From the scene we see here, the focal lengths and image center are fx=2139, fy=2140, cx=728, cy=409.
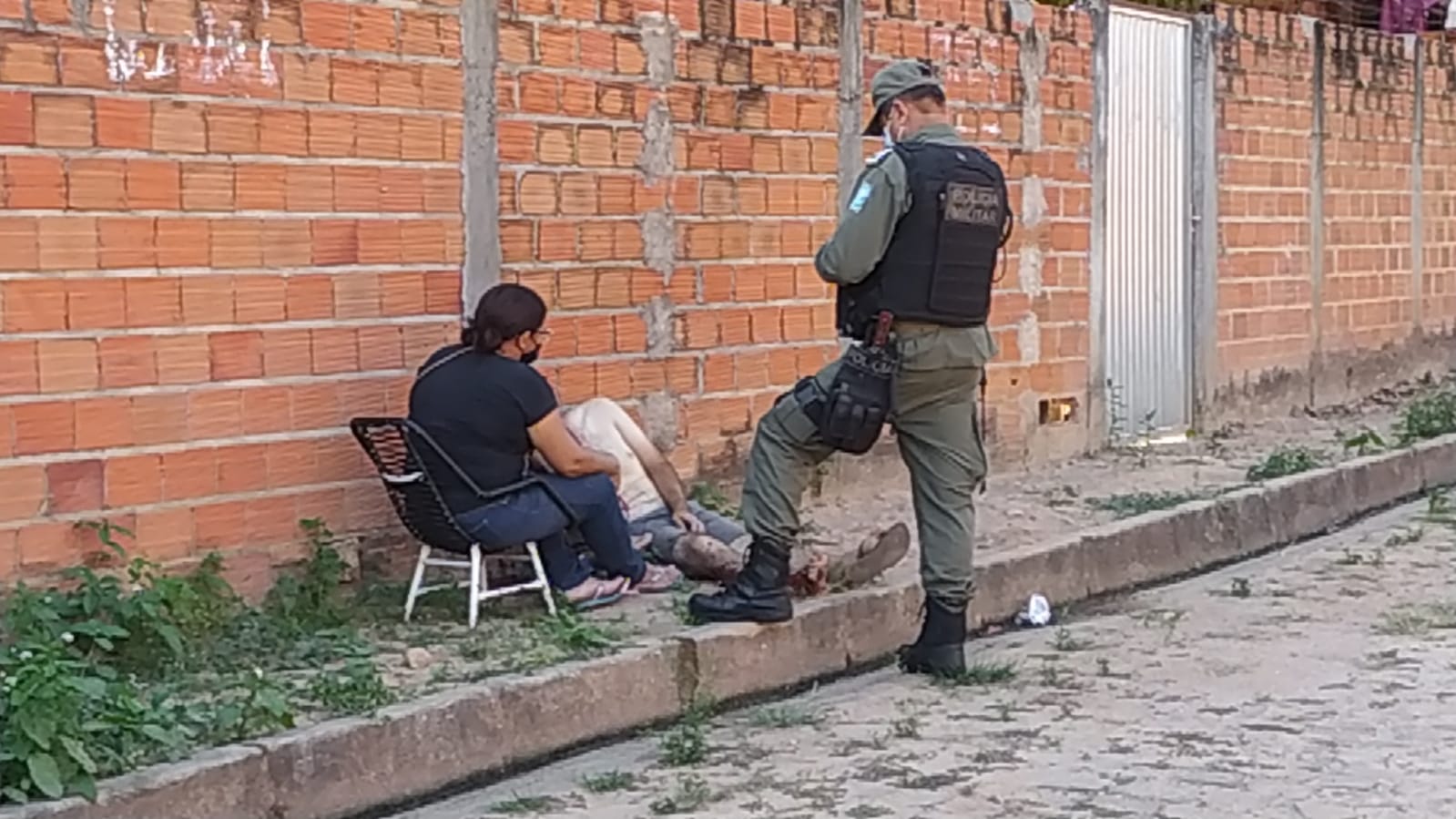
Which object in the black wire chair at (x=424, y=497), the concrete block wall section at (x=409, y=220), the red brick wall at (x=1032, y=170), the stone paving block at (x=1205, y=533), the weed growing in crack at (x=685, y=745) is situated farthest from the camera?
the red brick wall at (x=1032, y=170)

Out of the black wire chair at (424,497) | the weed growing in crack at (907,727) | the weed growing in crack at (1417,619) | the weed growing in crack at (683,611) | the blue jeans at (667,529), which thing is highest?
the black wire chair at (424,497)

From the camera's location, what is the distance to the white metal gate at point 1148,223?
38.4 ft

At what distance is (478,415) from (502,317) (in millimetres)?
330

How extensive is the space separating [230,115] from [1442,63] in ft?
37.2

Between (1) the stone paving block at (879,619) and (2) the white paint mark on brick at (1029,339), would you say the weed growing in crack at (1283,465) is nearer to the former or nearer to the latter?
(2) the white paint mark on brick at (1029,339)

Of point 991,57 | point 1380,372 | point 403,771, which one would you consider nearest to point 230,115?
point 403,771

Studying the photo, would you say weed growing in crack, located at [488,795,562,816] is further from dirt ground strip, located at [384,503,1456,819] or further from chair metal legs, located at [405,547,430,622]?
chair metal legs, located at [405,547,430,622]

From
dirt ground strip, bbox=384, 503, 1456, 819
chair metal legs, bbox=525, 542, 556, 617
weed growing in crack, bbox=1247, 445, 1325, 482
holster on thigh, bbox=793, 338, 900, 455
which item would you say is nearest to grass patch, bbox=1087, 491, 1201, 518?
weed growing in crack, bbox=1247, 445, 1325, 482

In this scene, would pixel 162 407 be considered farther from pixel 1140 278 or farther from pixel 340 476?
pixel 1140 278

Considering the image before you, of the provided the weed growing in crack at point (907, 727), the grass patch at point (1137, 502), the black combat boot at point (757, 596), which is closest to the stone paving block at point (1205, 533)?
the grass patch at point (1137, 502)

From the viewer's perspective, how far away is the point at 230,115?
664 cm

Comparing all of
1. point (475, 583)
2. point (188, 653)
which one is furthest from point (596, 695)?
point (188, 653)

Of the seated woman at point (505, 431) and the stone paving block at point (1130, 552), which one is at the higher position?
the seated woman at point (505, 431)

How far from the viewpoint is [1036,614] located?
26.8 ft
